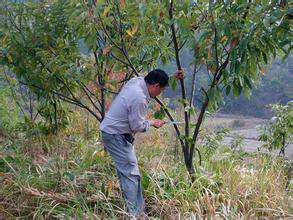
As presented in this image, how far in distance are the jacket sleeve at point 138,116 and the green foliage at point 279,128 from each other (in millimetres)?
2726

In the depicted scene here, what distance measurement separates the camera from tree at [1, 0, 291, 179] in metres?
3.81

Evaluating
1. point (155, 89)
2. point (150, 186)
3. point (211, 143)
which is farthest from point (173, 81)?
point (211, 143)

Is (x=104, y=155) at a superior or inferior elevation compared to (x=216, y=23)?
inferior

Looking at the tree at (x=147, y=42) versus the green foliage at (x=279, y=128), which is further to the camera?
the green foliage at (x=279, y=128)

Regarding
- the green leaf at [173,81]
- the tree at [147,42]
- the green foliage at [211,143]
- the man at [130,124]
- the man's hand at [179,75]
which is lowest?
the green foliage at [211,143]

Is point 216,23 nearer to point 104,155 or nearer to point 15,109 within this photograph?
point 104,155

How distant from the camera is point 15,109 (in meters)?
9.30

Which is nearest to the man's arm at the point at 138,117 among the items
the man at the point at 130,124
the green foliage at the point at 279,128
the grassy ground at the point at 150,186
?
the man at the point at 130,124

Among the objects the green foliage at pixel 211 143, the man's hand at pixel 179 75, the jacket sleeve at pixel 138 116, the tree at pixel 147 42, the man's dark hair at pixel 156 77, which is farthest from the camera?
the green foliage at pixel 211 143

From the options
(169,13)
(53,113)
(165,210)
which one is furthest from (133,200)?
(53,113)

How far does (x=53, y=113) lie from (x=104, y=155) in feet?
6.02

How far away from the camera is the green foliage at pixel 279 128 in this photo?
636 centimetres

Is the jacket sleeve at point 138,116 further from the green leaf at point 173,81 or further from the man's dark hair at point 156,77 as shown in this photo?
the green leaf at point 173,81

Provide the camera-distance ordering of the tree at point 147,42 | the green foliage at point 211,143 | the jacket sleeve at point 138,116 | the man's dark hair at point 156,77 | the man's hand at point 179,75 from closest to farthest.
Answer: the tree at point 147,42
the jacket sleeve at point 138,116
the man's dark hair at point 156,77
the man's hand at point 179,75
the green foliage at point 211,143
